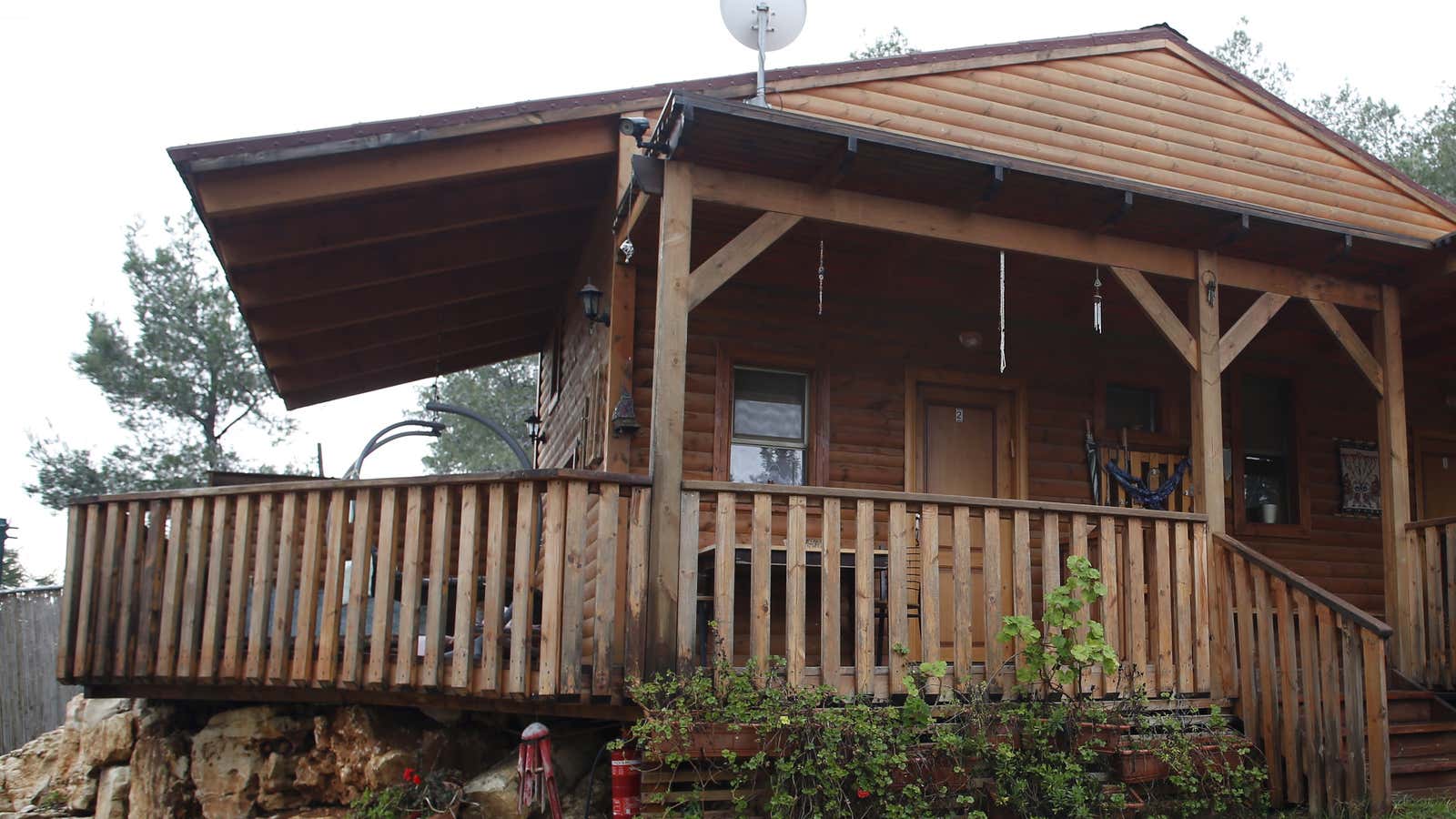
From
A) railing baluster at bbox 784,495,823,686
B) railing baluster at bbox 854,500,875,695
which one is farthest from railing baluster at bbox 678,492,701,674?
railing baluster at bbox 854,500,875,695

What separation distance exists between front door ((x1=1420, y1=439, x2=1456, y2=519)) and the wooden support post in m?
5.15

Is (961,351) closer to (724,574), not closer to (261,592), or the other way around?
(724,574)

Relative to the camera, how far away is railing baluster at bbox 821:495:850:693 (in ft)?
19.6

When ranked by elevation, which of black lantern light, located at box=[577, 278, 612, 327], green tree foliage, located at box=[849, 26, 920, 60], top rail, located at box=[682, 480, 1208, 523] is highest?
green tree foliage, located at box=[849, 26, 920, 60]

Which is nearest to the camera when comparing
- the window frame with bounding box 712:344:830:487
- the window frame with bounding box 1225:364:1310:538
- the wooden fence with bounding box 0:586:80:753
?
the window frame with bounding box 712:344:830:487

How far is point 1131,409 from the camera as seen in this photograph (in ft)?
33.1

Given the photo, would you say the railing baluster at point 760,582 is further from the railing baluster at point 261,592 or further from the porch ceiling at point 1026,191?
the railing baluster at point 261,592

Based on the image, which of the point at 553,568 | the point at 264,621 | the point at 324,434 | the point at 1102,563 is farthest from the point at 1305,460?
the point at 324,434

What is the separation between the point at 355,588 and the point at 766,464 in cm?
348

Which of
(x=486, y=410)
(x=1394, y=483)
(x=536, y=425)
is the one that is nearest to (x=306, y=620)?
(x=1394, y=483)

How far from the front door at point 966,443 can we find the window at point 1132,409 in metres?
1.07

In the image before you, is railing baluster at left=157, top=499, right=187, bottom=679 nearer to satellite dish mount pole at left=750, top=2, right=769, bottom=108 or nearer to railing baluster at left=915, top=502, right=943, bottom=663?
railing baluster at left=915, top=502, right=943, bottom=663

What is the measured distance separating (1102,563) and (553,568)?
10.4ft

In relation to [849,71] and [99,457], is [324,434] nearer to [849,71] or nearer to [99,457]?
[99,457]
